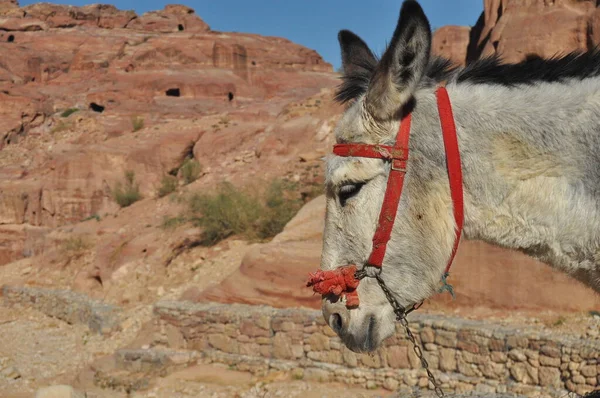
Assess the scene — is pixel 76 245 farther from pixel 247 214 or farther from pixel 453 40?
pixel 453 40

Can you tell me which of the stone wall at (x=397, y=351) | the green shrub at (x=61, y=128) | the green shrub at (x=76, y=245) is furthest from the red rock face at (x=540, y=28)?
the green shrub at (x=61, y=128)

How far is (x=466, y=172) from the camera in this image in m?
1.71

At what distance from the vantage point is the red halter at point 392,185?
1.70m

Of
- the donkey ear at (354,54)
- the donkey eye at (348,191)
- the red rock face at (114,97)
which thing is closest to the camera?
the donkey eye at (348,191)

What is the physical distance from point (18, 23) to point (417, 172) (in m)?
65.1

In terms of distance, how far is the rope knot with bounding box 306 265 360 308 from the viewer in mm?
1834

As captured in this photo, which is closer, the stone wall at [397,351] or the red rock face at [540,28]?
the stone wall at [397,351]

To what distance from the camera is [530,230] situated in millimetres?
1675

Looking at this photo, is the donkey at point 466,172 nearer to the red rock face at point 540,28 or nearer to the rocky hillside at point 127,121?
the red rock face at point 540,28

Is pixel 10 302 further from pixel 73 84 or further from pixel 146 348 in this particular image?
pixel 73 84

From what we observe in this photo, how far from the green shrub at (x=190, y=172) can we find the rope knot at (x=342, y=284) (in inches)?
888

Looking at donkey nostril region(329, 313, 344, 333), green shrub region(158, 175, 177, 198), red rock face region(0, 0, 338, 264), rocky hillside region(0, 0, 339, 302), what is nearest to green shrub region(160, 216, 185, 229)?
rocky hillside region(0, 0, 339, 302)

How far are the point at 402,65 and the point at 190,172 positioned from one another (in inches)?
917

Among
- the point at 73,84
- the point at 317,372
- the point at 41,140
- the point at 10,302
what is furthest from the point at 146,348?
the point at 73,84
